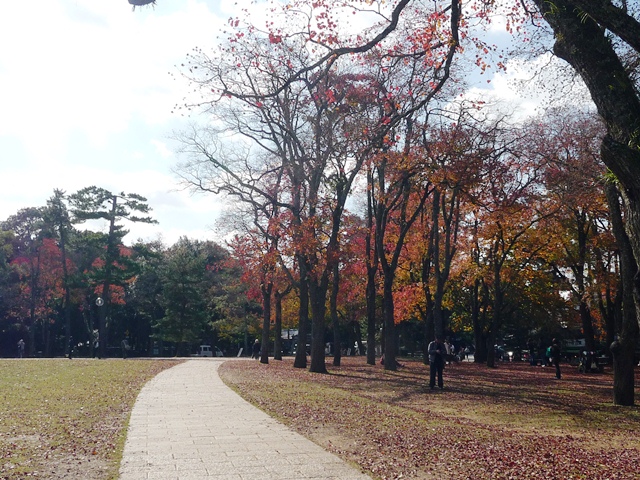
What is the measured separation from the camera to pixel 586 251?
31.3m

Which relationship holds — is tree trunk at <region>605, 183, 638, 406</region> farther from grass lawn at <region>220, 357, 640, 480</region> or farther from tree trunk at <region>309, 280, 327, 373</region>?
tree trunk at <region>309, 280, 327, 373</region>

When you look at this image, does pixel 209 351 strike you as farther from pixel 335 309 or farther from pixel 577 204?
pixel 577 204

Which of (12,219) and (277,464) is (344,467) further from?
(12,219)

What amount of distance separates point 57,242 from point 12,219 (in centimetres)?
874

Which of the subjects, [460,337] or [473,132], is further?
[460,337]

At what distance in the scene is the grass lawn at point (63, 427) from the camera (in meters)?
7.29

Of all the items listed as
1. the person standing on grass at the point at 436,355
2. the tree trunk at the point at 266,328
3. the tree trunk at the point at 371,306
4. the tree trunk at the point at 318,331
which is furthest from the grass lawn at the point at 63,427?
the tree trunk at the point at 266,328

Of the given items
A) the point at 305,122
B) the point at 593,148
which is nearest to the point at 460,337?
the point at 305,122

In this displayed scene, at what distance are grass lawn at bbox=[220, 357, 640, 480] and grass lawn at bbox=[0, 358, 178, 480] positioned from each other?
2882 millimetres

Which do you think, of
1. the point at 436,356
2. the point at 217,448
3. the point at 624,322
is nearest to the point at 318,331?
the point at 436,356

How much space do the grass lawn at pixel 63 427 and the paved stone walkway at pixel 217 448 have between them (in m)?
0.30

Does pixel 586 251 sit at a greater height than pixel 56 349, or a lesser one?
greater

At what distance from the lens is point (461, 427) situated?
11180mm

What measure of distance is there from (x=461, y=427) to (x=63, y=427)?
669 cm
